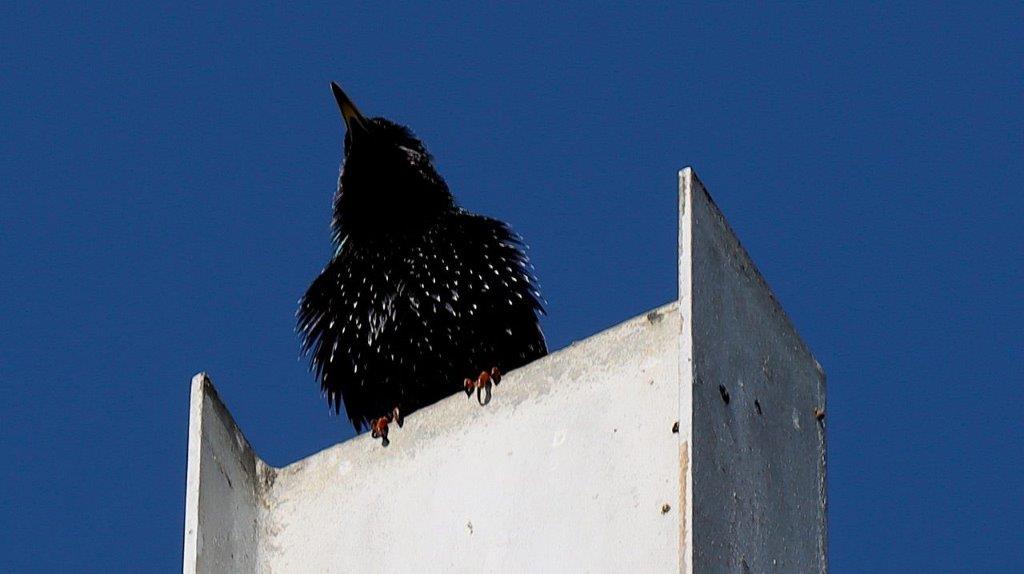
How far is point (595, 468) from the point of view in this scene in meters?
5.25

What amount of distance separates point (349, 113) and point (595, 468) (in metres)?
4.30

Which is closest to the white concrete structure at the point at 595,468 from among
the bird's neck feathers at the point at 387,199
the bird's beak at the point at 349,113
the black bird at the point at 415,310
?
the black bird at the point at 415,310

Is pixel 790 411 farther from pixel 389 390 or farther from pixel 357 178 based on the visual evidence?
pixel 357 178

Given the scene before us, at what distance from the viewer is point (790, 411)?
18.7 feet

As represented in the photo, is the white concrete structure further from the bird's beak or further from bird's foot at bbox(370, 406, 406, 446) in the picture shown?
the bird's beak

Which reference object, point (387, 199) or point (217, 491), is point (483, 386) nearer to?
point (217, 491)

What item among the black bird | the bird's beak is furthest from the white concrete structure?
the bird's beak

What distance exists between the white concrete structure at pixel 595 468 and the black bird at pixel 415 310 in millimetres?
1802

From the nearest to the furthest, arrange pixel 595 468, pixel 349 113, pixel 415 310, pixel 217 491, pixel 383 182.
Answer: pixel 595 468
pixel 217 491
pixel 415 310
pixel 383 182
pixel 349 113

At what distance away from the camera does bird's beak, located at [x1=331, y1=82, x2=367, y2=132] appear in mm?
9273

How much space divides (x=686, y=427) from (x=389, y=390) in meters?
3.12

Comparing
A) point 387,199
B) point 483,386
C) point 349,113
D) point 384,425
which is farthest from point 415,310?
point 483,386

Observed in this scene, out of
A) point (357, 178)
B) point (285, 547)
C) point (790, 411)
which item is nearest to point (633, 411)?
point (790, 411)

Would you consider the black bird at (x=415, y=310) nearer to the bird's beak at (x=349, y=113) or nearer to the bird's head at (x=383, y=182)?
the bird's head at (x=383, y=182)
